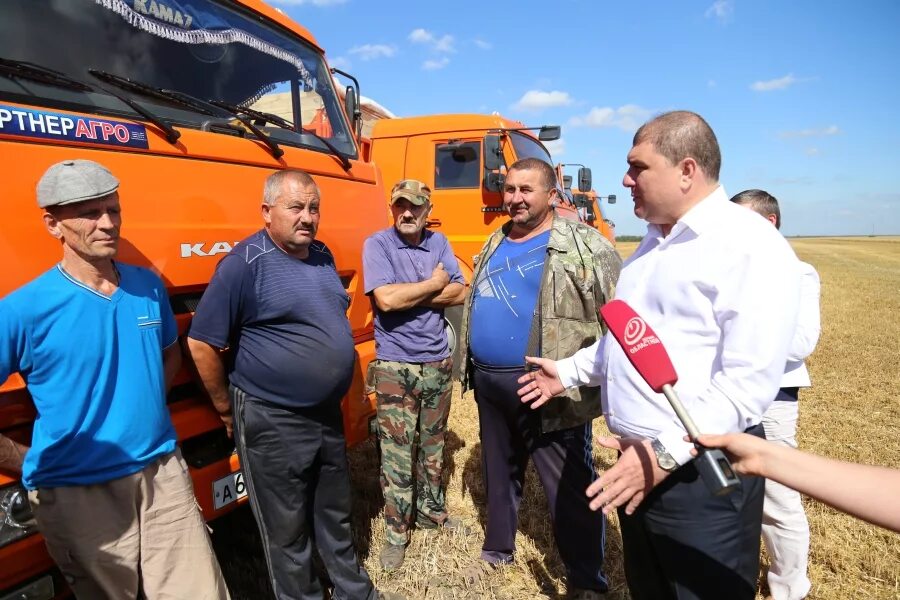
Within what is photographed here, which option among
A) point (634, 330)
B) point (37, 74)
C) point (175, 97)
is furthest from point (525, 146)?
point (634, 330)

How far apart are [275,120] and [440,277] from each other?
4.05ft

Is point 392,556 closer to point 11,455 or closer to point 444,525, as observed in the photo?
point 444,525

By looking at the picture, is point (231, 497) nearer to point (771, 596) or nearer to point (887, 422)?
point (771, 596)

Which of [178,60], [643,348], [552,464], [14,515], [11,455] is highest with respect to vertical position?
[178,60]

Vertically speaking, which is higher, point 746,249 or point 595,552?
point 746,249

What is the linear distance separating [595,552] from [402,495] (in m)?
1.13

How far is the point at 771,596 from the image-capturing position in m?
2.60

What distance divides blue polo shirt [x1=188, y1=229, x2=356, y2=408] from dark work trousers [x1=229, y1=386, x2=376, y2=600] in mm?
102

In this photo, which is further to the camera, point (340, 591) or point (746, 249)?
point (340, 591)

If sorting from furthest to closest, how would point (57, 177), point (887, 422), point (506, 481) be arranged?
point (887, 422) < point (506, 481) < point (57, 177)

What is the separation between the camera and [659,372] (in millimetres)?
1258

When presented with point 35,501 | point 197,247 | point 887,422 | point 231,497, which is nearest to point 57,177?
point 197,247

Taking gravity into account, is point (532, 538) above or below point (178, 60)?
below

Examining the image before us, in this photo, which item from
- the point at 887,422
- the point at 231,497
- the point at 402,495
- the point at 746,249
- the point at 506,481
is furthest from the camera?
the point at 887,422
